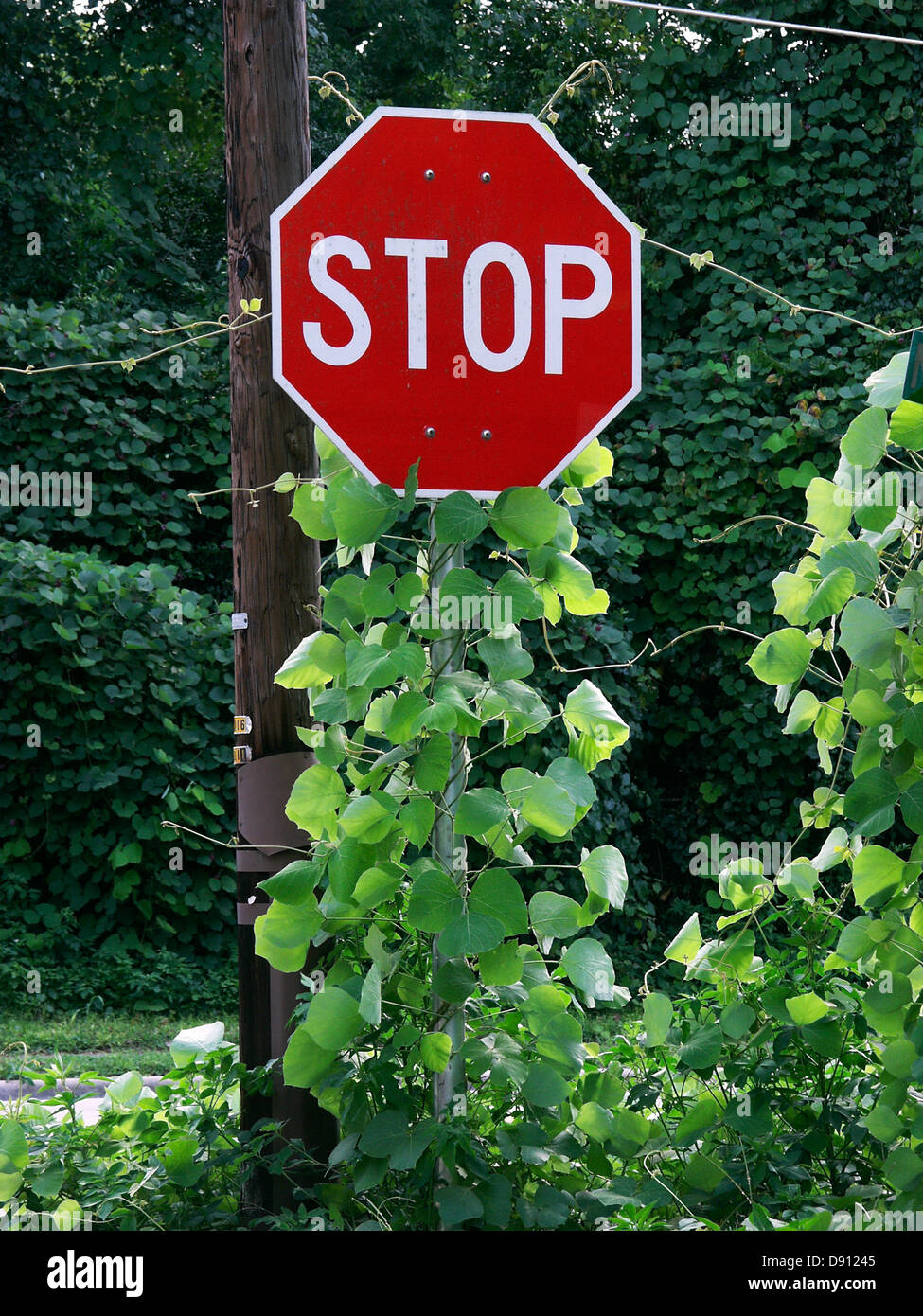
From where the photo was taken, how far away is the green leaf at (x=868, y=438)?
8.10 feet

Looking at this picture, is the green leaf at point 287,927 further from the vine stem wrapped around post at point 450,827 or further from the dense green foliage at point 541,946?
the vine stem wrapped around post at point 450,827

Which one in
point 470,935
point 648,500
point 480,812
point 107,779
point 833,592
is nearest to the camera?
point 470,935

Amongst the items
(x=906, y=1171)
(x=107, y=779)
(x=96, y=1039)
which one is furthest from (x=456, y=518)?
(x=107, y=779)

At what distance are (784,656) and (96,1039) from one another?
3.71 metres

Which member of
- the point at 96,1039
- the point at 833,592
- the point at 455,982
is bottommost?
the point at 96,1039

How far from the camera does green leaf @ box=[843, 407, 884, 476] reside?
2469 millimetres

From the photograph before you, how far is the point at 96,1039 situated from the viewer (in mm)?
5074

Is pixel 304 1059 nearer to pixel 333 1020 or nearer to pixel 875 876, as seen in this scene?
pixel 333 1020

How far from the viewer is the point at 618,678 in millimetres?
6492

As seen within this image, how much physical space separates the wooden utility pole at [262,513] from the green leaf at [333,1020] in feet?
1.52

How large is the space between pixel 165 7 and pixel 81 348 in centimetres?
511

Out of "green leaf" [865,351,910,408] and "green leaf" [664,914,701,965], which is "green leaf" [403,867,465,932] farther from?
"green leaf" [865,351,910,408]

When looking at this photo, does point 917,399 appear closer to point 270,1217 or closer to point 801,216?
point 270,1217

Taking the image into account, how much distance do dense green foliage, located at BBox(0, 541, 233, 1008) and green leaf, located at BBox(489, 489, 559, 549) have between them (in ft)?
12.2
